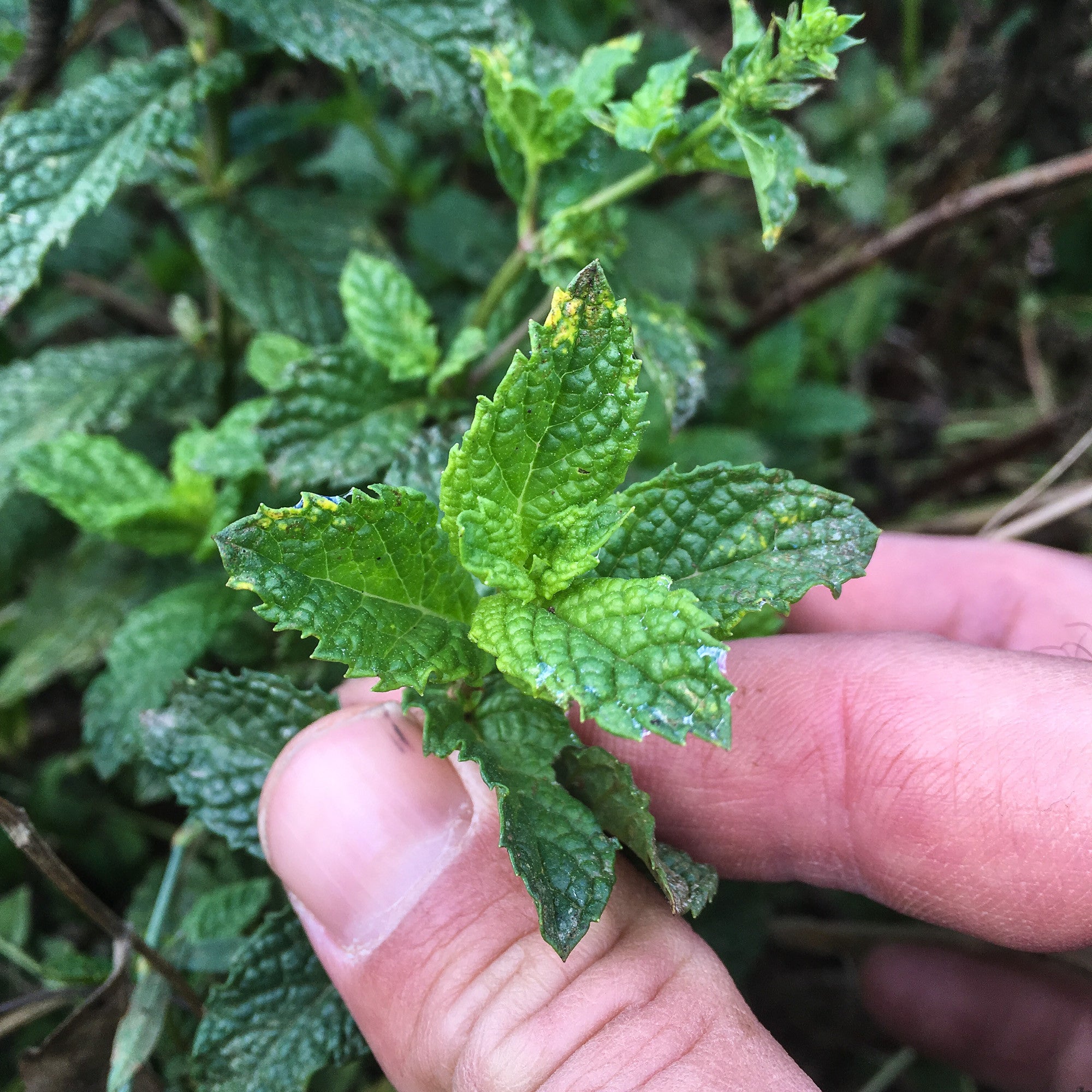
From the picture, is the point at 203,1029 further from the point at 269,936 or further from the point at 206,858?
the point at 206,858

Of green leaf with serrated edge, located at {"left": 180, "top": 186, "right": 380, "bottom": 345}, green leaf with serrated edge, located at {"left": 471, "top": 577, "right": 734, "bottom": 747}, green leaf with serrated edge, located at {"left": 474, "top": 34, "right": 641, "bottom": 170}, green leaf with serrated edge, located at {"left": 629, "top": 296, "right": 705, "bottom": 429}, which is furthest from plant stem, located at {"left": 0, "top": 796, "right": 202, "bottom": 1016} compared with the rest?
green leaf with serrated edge, located at {"left": 474, "top": 34, "right": 641, "bottom": 170}

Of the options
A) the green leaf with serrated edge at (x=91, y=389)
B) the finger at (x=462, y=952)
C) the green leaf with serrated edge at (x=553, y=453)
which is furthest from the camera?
the green leaf with serrated edge at (x=91, y=389)

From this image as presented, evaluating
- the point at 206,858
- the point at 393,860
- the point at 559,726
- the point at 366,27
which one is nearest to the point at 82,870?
the point at 206,858

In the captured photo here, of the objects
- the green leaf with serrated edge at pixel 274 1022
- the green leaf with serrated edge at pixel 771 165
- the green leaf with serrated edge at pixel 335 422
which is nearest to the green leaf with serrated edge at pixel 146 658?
the green leaf with serrated edge at pixel 335 422

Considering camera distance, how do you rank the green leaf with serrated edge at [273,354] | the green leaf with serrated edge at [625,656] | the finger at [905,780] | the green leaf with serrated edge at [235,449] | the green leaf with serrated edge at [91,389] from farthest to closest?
the green leaf with serrated edge at [91,389] < the green leaf with serrated edge at [273,354] < the green leaf with serrated edge at [235,449] < the finger at [905,780] < the green leaf with serrated edge at [625,656]

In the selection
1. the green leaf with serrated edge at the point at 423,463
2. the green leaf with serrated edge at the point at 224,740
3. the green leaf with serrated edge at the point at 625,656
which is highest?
the green leaf with serrated edge at the point at 423,463

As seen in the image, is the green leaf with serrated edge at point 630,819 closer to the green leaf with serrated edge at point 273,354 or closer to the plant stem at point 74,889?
the plant stem at point 74,889

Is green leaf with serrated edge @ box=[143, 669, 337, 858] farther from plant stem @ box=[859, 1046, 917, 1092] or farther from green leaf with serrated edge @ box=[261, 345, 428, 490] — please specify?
plant stem @ box=[859, 1046, 917, 1092]
